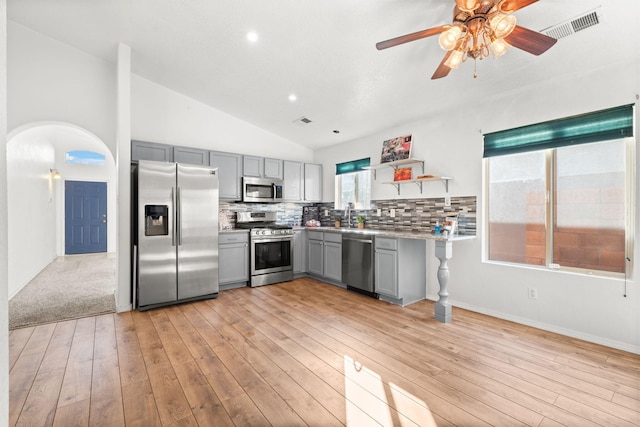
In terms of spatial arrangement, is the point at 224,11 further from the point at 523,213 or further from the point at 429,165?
the point at 523,213

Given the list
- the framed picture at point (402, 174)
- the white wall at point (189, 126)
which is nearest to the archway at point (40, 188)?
the white wall at point (189, 126)

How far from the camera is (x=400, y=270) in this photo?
3738mm

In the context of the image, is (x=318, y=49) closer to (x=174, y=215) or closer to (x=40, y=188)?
(x=174, y=215)

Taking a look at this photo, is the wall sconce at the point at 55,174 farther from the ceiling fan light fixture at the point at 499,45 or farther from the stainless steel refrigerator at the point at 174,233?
the ceiling fan light fixture at the point at 499,45

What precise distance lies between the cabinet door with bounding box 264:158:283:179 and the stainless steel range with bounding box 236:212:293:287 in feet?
2.39

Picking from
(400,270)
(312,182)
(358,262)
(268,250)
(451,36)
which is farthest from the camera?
(312,182)

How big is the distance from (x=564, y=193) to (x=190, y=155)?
15.7ft

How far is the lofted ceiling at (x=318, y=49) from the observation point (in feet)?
7.88

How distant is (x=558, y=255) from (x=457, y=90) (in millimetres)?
2080

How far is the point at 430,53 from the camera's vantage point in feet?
9.21

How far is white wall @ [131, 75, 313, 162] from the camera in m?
4.39

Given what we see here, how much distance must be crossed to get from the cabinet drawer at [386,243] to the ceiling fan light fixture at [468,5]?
257 cm

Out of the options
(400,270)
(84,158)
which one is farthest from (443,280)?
(84,158)

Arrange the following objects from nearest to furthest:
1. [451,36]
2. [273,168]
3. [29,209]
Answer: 1. [451,36]
2. [29,209]
3. [273,168]
